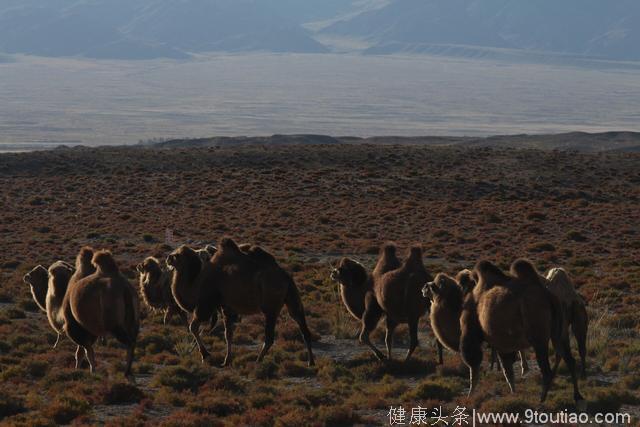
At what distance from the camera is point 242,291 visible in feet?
44.8

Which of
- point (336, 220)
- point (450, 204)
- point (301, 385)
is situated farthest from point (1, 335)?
point (450, 204)

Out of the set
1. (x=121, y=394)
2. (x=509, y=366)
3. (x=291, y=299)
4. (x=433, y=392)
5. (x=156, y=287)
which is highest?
(x=291, y=299)

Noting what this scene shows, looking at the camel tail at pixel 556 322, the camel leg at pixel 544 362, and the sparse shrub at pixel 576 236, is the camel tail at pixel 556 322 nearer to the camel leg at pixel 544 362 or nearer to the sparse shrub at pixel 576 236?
the camel leg at pixel 544 362

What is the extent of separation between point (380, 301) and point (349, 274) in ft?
4.01

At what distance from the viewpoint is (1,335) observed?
1617cm

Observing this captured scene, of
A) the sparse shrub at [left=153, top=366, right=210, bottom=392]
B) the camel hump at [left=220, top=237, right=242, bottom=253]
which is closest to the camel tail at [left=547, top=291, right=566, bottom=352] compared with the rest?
the sparse shrub at [left=153, top=366, right=210, bottom=392]

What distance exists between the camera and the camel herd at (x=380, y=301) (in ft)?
35.6

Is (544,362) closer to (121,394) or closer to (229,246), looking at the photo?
(121,394)

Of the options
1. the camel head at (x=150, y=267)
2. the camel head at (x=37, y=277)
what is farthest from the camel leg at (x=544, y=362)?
the camel head at (x=37, y=277)

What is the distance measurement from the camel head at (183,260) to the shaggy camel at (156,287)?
268 cm

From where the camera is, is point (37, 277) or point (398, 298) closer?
point (398, 298)

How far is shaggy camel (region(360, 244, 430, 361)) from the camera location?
1348 cm

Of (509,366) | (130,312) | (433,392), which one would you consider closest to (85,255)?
(130,312)

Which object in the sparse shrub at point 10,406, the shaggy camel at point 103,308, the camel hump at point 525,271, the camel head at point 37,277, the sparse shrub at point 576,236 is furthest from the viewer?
the sparse shrub at point 576,236
